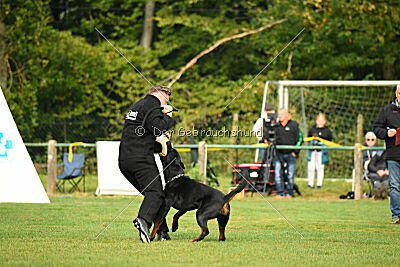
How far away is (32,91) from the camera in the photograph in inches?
938

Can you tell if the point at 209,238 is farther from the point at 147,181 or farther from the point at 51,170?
the point at 51,170

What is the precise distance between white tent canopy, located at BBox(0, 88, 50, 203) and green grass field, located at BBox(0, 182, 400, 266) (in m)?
0.28

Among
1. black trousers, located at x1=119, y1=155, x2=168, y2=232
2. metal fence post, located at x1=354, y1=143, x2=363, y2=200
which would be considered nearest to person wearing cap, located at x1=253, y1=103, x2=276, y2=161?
metal fence post, located at x1=354, y1=143, x2=363, y2=200

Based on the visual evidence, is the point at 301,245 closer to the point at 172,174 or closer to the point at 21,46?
the point at 172,174

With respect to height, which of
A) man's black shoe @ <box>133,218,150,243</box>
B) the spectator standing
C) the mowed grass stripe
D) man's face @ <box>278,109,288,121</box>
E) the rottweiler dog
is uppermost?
man's face @ <box>278,109,288,121</box>

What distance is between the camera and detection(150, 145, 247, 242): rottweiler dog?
296 inches

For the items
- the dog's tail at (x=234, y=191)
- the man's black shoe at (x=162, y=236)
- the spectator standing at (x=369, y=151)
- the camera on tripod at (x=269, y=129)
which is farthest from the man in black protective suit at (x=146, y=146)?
the spectator standing at (x=369, y=151)

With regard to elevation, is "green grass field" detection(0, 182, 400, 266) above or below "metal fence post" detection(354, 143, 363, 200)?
below

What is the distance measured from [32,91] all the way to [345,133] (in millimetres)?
10252

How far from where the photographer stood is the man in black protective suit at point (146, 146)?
7.53m

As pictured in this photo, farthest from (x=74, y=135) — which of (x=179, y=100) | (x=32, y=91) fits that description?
(x=179, y=100)

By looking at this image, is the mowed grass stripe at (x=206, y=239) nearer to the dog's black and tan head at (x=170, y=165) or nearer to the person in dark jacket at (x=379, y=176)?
the dog's black and tan head at (x=170, y=165)

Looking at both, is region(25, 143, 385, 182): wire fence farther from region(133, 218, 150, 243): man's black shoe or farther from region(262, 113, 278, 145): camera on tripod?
region(133, 218, 150, 243): man's black shoe

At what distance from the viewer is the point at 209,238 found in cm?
823
